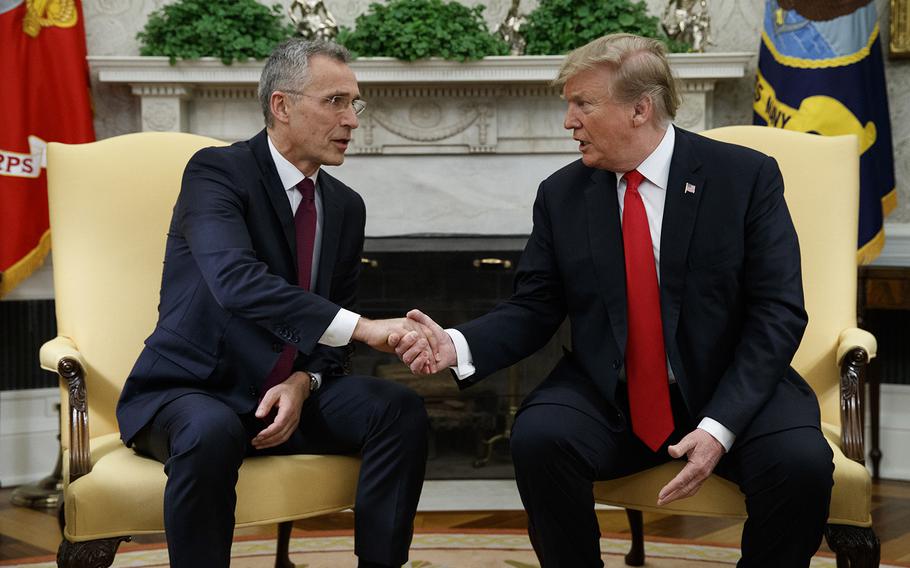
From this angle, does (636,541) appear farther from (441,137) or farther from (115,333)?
(441,137)

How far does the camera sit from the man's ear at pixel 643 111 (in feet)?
7.43

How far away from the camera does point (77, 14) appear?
13.4 feet

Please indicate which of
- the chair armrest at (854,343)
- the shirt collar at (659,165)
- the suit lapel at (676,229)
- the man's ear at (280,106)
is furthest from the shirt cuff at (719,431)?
the man's ear at (280,106)

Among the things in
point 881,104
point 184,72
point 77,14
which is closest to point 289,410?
point 184,72

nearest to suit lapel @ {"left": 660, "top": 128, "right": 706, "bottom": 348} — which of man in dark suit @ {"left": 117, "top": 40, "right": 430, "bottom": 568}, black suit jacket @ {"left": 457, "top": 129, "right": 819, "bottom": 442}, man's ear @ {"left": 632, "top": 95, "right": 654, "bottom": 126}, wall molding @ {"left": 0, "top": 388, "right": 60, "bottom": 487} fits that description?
black suit jacket @ {"left": 457, "top": 129, "right": 819, "bottom": 442}

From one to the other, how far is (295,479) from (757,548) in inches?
37.3

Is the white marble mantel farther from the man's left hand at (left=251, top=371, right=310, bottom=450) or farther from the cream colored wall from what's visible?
the man's left hand at (left=251, top=371, right=310, bottom=450)

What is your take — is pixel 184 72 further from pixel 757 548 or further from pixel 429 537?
pixel 757 548

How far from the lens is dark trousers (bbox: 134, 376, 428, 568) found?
6.47 feet

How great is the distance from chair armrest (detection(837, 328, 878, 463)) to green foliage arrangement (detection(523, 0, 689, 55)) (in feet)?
6.45

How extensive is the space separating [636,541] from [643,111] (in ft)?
4.32

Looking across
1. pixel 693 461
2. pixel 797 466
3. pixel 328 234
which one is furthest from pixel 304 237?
pixel 797 466

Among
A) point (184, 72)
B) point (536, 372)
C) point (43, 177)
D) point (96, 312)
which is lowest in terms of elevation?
point (536, 372)

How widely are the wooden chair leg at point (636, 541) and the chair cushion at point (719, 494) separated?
75 cm
